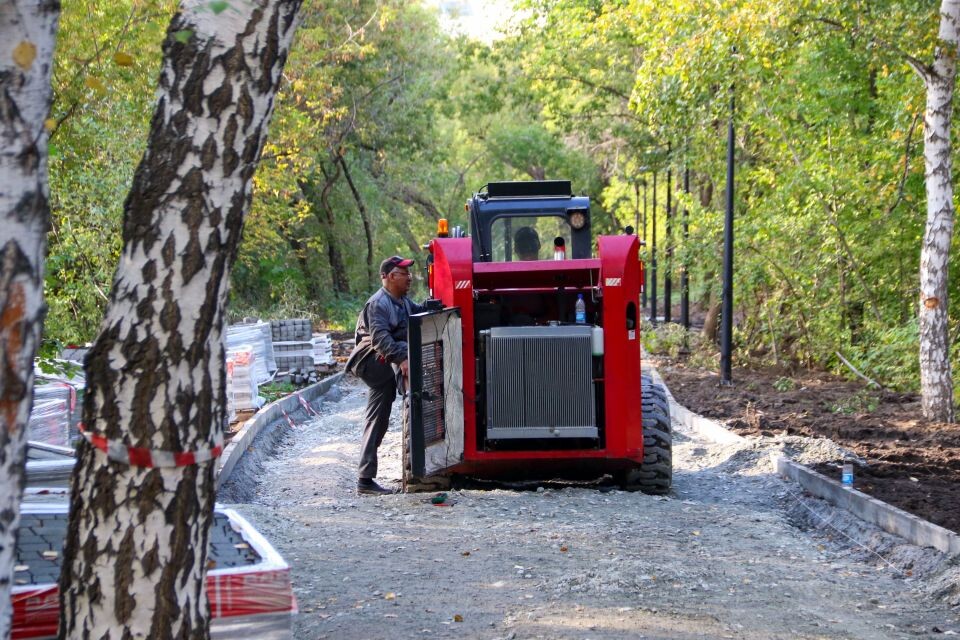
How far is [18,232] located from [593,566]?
485cm

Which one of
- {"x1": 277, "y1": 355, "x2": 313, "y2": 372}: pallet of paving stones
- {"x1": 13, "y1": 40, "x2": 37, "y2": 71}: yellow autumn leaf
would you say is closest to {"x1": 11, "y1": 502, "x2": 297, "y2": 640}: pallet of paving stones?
{"x1": 13, "y1": 40, "x2": 37, "y2": 71}: yellow autumn leaf

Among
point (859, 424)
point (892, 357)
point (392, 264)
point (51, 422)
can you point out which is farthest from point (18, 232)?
point (892, 357)

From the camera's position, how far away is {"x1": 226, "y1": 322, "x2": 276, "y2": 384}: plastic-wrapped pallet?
1833 centimetres

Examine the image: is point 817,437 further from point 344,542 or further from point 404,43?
point 404,43

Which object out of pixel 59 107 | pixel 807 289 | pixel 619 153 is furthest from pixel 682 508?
pixel 619 153

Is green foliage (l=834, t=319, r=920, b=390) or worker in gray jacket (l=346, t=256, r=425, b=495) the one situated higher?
worker in gray jacket (l=346, t=256, r=425, b=495)

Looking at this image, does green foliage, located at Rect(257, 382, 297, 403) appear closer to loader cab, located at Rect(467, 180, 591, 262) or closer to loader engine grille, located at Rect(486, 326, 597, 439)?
loader cab, located at Rect(467, 180, 591, 262)

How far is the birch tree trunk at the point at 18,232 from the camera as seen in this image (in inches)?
128

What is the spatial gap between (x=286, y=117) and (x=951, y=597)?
23.2 metres

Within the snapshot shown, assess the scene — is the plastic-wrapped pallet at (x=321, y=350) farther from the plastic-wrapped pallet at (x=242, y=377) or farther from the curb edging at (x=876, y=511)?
the curb edging at (x=876, y=511)

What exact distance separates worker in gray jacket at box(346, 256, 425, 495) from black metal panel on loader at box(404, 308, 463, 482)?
0.56 metres

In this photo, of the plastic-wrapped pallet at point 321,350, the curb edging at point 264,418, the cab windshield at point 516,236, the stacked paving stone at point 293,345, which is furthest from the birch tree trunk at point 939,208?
the plastic-wrapped pallet at point 321,350

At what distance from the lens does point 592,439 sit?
10.1m

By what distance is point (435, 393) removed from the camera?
9688 mm
